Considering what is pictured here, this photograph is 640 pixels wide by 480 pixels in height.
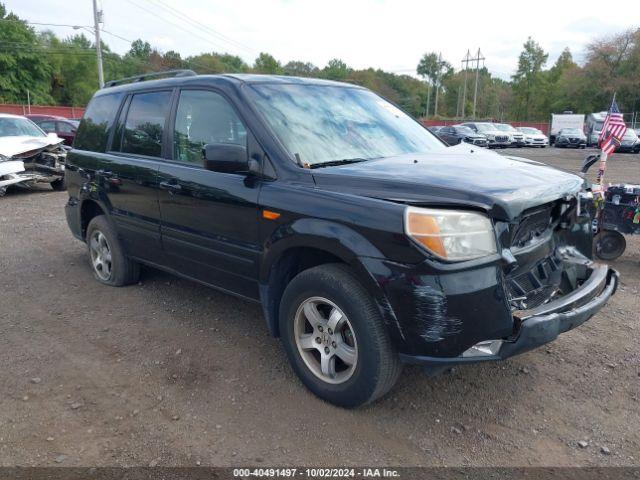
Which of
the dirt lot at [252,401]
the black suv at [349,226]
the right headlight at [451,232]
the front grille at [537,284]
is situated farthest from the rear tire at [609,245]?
the right headlight at [451,232]

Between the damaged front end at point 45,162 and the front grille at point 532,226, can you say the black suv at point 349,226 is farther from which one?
the damaged front end at point 45,162

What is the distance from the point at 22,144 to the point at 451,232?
36.7 feet

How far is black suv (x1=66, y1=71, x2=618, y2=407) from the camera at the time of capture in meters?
2.59

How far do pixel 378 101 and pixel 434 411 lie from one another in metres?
2.52

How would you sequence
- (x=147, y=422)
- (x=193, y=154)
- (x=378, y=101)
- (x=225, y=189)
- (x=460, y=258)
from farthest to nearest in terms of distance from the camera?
(x=378, y=101)
(x=193, y=154)
(x=225, y=189)
(x=147, y=422)
(x=460, y=258)

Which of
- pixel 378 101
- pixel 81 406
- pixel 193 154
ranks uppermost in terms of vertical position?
pixel 378 101

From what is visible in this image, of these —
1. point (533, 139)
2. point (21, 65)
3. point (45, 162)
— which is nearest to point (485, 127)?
point (533, 139)

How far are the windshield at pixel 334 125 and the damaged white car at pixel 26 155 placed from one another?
9088mm

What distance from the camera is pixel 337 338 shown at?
3014mm

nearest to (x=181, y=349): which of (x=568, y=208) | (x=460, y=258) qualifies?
(x=460, y=258)

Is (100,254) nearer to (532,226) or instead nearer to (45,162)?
(532,226)

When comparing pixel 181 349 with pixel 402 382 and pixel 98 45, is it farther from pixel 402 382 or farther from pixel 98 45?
pixel 98 45

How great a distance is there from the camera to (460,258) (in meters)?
2.55

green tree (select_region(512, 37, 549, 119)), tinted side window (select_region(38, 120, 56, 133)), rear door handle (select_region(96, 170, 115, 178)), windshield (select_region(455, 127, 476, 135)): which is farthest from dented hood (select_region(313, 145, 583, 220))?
green tree (select_region(512, 37, 549, 119))
